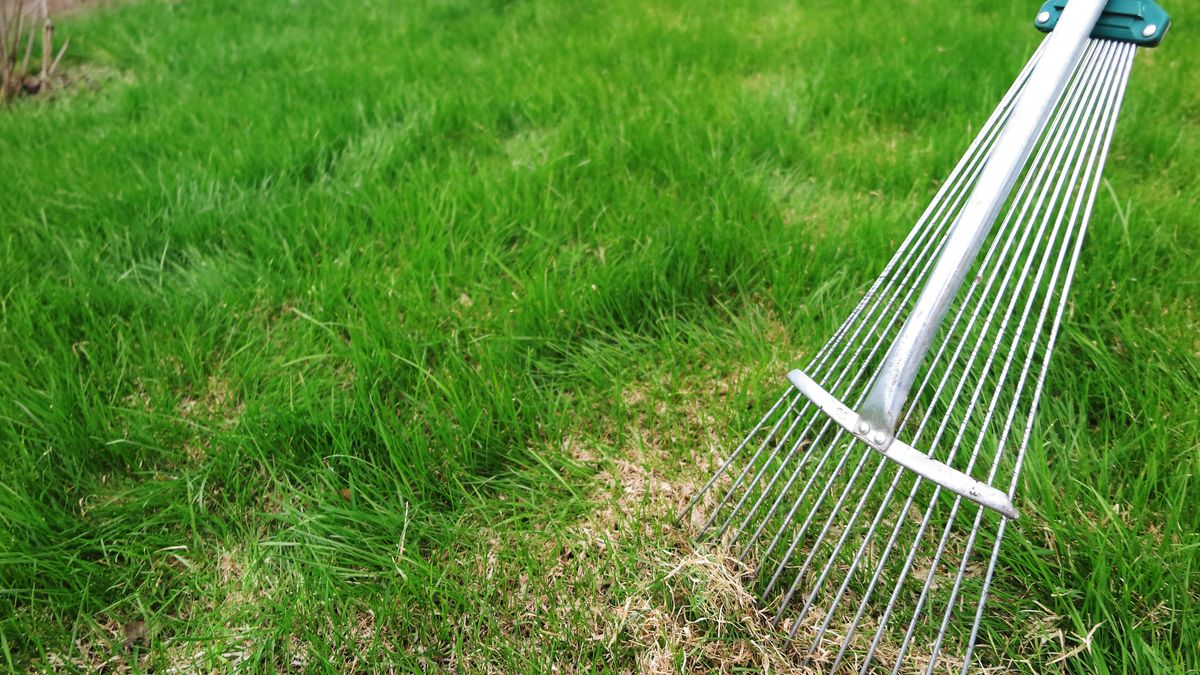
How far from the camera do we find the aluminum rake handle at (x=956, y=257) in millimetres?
1135

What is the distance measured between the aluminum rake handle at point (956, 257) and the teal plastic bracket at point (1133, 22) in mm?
247

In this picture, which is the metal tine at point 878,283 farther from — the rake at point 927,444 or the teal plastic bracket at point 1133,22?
the teal plastic bracket at point 1133,22

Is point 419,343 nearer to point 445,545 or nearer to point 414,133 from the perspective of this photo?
point 445,545

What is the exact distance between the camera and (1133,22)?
137cm

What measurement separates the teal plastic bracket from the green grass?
0.67 metres

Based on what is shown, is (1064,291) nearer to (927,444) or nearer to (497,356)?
(927,444)

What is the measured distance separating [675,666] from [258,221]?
1.99m

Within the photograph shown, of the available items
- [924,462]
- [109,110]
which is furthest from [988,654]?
[109,110]

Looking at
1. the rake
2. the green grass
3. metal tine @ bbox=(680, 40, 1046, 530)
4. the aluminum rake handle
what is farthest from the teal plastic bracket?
the green grass

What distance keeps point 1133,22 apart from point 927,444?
93 cm

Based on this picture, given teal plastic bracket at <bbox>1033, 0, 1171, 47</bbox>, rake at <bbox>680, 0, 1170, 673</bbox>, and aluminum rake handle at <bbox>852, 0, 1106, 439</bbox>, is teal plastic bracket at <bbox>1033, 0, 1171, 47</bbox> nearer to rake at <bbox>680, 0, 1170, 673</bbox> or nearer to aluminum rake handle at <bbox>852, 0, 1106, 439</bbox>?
rake at <bbox>680, 0, 1170, 673</bbox>

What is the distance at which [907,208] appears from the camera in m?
2.21

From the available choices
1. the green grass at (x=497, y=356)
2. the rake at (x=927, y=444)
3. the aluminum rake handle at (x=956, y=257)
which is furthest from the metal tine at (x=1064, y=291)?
the green grass at (x=497, y=356)

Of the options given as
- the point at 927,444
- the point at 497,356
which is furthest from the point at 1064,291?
the point at 497,356
